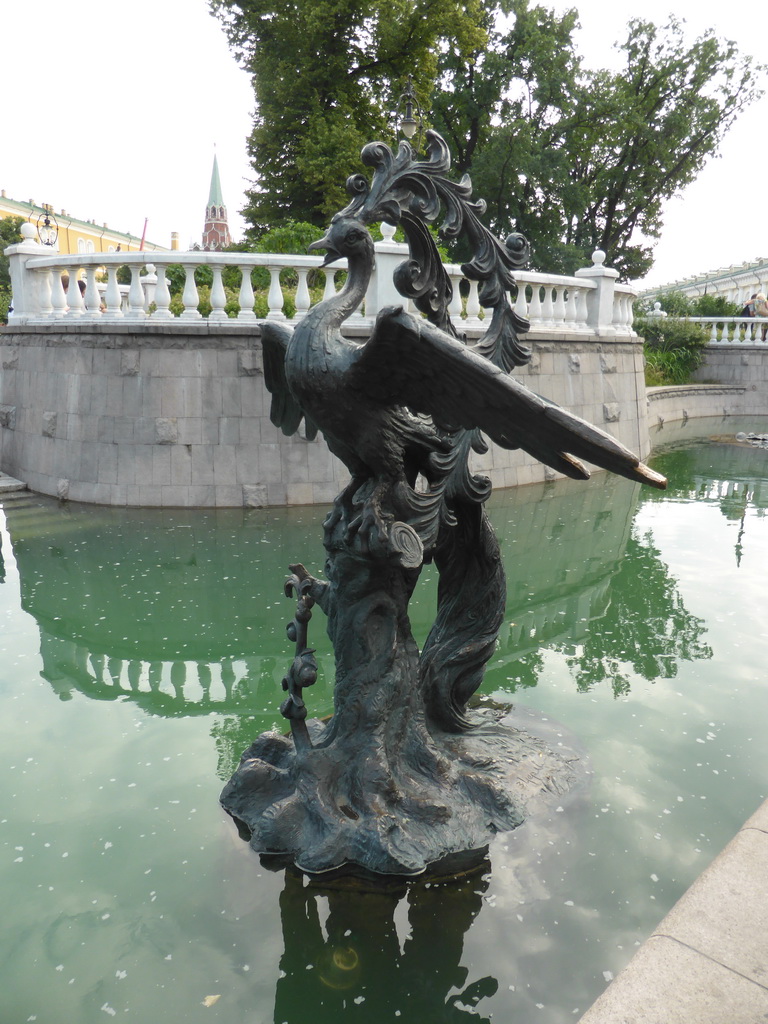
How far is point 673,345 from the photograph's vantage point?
1795 cm

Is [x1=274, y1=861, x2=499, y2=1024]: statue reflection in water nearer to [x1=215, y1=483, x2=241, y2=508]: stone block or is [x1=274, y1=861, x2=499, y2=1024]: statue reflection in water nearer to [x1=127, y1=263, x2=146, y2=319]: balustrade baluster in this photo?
[x1=215, y1=483, x2=241, y2=508]: stone block

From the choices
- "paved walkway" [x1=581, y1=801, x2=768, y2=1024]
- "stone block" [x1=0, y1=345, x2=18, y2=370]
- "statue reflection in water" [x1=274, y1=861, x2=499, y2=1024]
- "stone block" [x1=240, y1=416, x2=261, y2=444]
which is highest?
"stone block" [x1=0, y1=345, x2=18, y2=370]

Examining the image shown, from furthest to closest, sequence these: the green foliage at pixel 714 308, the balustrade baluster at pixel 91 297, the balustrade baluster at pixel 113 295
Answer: the green foliage at pixel 714 308 → the balustrade baluster at pixel 91 297 → the balustrade baluster at pixel 113 295

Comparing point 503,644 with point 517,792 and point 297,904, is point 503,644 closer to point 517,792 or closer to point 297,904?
point 517,792

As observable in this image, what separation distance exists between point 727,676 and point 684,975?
2889mm

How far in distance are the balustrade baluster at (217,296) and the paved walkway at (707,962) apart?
7034 mm

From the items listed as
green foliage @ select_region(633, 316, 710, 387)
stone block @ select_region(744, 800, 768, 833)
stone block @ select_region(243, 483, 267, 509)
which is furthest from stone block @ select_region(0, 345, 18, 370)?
green foliage @ select_region(633, 316, 710, 387)

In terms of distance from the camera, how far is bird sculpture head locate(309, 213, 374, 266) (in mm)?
2877

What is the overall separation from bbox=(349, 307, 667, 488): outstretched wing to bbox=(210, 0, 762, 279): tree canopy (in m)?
18.1

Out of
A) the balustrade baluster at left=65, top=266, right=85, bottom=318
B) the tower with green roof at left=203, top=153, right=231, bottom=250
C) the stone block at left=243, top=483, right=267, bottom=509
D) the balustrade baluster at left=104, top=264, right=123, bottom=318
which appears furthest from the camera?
the tower with green roof at left=203, top=153, right=231, bottom=250

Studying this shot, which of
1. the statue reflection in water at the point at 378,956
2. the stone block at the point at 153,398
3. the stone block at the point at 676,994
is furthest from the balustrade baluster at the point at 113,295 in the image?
the stone block at the point at 676,994

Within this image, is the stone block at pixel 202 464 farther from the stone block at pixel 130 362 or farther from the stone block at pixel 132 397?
the stone block at pixel 130 362

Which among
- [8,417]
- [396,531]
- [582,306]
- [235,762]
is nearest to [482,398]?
[396,531]

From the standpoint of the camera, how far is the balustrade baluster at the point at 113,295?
27.9 ft
